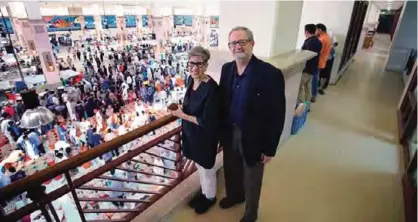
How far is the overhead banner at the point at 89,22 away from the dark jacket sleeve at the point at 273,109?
32.8 feet

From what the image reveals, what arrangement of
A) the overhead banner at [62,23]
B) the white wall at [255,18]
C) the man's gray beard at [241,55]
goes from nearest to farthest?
the man's gray beard at [241,55], the white wall at [255,18], the overhead banner at [62,23]

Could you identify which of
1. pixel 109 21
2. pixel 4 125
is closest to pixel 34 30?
pixel 4 125

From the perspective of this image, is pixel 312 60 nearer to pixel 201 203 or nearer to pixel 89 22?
pixel 201 203

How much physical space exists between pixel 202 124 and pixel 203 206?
2.88 feet

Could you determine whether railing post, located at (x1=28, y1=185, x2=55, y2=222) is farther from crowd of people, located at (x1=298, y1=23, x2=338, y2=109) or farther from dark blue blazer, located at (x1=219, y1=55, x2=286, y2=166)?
crowd of people, located at (x1=298, y1=23, x2=338, y2=109)

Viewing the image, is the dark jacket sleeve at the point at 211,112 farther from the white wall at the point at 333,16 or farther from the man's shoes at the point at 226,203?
the white wall at the point at 333,16

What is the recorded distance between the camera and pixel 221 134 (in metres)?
1.69

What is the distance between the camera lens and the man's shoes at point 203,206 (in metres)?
1.96

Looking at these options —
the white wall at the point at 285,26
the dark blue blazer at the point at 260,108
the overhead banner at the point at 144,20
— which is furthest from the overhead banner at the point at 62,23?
the dark blue blazer at the point at 260,108

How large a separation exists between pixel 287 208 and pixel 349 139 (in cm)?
185

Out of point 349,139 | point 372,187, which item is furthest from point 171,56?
point 372,187

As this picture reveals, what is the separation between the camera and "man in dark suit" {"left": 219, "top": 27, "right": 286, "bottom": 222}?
1340mm

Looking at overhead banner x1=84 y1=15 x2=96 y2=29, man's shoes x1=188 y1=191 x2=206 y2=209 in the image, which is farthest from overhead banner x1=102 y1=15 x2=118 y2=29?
man's shoes x1=188 y1=191 x2=206 y2=209

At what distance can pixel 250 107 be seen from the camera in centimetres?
141
